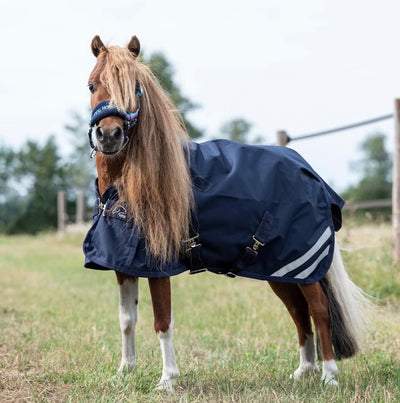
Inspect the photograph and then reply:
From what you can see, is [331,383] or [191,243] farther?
[331,383]

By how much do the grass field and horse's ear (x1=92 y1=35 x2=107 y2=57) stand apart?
192cm

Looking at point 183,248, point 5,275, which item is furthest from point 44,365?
point 5,275

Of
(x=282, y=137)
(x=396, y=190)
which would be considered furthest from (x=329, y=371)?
(x=282, y=137)

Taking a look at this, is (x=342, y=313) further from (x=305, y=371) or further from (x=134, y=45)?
(x=134, y=45)

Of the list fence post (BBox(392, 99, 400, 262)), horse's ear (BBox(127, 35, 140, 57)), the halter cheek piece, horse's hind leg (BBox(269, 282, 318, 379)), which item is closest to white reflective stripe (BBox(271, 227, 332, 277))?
horse's hind leg (BBox(269, 282, 318, 379))

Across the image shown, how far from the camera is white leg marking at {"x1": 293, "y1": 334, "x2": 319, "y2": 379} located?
371cm

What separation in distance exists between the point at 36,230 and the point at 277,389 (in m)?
30.2

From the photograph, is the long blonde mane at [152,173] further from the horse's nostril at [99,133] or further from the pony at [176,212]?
the horse's nostril at [99,133]

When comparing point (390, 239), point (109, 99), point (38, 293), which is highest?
point (109, 99)

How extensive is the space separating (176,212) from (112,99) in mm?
710

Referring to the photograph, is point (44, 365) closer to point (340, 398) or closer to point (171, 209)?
point (171, 209)

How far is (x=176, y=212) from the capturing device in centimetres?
307

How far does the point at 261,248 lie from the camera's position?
3375 mm

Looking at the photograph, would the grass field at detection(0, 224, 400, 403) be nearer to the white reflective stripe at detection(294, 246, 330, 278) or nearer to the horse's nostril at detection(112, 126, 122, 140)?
the white reflective stripe at detection(294, 246, 330, 278)
